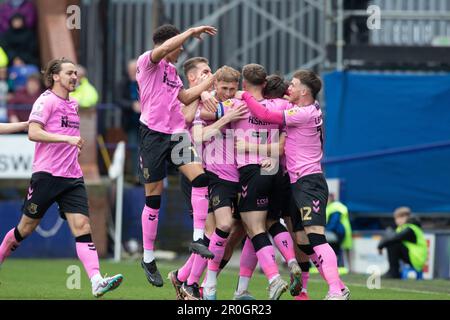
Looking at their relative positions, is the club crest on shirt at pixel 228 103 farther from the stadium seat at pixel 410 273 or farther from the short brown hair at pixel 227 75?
the stadium seat at pixel 410 273

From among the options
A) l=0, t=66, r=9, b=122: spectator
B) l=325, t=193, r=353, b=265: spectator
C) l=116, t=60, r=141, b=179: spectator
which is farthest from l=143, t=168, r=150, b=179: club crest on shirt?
l=116, t=60, r=141, b=179: spectator

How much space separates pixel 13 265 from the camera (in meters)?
19.5

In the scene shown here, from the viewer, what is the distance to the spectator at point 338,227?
20.0 m

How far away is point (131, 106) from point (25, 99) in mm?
1948

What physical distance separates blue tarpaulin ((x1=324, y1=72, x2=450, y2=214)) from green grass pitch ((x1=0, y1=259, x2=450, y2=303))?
2.69 meters

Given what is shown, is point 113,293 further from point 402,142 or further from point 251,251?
point 402,142

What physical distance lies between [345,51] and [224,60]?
3.17 m

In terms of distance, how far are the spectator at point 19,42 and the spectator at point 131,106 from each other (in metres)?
1.85

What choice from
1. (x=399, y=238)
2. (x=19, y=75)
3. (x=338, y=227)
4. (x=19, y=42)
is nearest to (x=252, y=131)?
(x=399, y=238)

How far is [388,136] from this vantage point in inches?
856

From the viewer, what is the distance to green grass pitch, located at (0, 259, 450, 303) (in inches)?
527

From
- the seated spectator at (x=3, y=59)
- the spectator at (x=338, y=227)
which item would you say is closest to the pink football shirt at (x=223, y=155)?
the spectator at (x=338, y=227)
